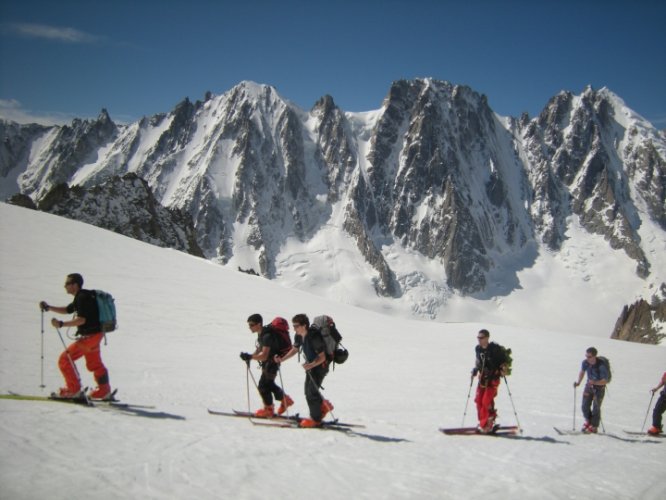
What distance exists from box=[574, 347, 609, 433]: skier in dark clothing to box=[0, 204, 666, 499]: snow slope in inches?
28.9

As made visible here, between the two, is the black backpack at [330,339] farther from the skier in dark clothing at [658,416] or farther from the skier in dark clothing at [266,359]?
the skier in dark clothing at [658,416]

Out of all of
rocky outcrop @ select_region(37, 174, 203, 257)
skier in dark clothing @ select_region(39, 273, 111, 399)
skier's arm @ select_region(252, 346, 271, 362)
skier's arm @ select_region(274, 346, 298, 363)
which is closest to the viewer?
skier in dark clothing @ select_region(39, 273, 111, 399)

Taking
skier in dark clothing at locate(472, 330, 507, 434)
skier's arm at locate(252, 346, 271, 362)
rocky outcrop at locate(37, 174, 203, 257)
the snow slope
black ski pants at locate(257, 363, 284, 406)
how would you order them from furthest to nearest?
rocky outcrop at locate(37, 174, 203, 257)
skier in dark clothing at locate(472, 330, 507, 434)
black ski pants at locate(257, 363, 284, 406)
skier's arm at locate(252, 346, 271, 362)
the snow slope

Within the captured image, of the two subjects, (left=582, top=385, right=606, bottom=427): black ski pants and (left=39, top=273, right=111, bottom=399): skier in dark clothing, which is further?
(left=582, top=385, right=606, bottom=427): black ski pants

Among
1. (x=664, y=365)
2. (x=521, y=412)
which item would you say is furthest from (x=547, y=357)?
(x=521, y=412)

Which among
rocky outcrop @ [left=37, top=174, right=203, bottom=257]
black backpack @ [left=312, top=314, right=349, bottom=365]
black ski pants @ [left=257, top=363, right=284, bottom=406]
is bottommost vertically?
black ski pants @ [left=257, top=363, right=284, bottom=406]

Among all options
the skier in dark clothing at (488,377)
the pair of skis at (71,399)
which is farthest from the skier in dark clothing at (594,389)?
the pair of skis at (71,399)

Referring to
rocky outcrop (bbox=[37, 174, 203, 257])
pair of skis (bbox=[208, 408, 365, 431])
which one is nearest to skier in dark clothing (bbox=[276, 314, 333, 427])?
pair of skis (bbox=[208, 408, 365, 431])

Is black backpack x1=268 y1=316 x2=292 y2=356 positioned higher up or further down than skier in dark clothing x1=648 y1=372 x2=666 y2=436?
higher up

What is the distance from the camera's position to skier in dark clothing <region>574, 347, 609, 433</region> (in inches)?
452

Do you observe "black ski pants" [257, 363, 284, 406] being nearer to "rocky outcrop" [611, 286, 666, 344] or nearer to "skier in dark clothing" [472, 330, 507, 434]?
"skier in dark clothing" [472, 330, 507, 434]

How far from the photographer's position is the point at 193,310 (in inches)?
854

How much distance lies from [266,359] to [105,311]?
9.57ft

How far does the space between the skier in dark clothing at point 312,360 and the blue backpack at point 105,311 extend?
9.72 ft
